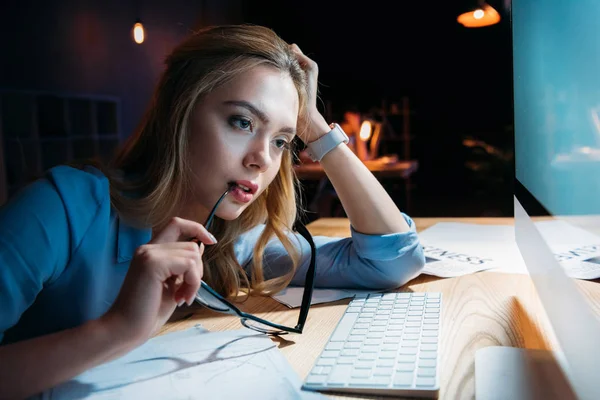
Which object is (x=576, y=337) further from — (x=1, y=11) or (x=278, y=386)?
(x=1, y=11)

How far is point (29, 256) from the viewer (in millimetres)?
686

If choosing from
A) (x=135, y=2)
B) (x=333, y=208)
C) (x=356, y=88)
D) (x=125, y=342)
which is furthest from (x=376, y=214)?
(x=356, y=88)

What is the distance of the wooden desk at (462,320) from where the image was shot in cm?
67

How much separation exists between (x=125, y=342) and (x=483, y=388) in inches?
15.0

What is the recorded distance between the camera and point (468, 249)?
137 cm

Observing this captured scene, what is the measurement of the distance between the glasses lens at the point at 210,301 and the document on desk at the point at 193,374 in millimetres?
40

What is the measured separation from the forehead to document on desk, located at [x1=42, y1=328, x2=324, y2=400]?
358 millimetres

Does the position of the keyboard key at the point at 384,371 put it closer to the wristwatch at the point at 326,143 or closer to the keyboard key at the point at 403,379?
the keyboard key at the point at 403,379

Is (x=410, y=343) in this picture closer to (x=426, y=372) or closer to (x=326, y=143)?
(x=426, y=372)

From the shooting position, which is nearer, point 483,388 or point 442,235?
point 483,388

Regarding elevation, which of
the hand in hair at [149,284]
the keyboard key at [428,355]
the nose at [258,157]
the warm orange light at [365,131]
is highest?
the warm orange light at [365,131]

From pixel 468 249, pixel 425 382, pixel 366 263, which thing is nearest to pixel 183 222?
pixel 425 382

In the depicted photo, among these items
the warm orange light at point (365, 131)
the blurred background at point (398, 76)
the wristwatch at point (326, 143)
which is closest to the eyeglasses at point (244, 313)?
the wristwatch at point (326, 143)

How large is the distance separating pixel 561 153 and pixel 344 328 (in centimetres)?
36
